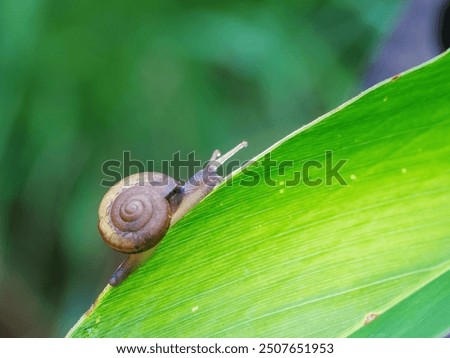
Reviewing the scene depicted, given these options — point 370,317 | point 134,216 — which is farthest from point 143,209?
point 370,317

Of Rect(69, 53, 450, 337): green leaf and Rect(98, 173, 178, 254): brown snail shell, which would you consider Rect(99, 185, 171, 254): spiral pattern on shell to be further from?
Rect(69, 53, 450, 337): green leaf

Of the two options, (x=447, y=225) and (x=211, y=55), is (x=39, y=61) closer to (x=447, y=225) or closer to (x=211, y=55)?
(x=211, y=55)

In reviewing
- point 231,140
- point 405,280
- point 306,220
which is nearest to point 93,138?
point 231,140

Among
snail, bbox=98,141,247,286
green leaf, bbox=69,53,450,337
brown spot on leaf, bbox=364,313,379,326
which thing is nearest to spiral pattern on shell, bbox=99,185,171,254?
snail, bbox=98,141,247,286

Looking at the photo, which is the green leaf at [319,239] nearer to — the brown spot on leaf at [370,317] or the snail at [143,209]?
the brown spot on leaf at [370,317]

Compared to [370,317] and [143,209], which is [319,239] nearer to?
[370,317]

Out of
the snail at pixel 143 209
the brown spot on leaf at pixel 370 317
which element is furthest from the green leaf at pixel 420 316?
the snail at pixel 143 209
